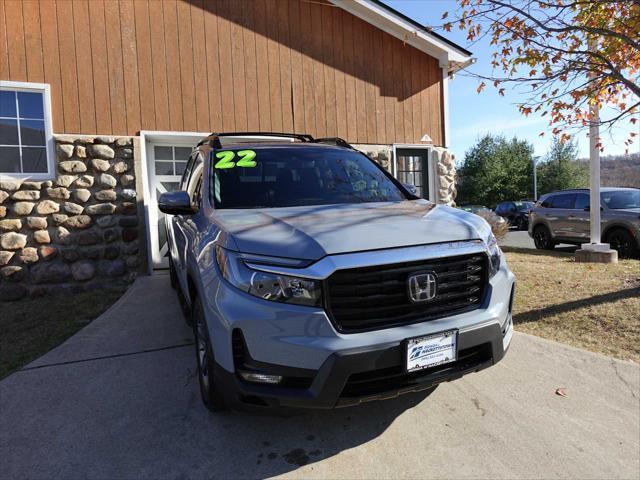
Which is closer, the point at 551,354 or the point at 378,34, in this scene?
the point at 551,354

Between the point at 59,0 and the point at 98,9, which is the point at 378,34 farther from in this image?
the point at 59,0

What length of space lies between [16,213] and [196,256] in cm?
516

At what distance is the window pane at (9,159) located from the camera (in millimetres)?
6453

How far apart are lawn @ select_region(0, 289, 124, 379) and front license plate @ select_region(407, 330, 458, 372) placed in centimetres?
349

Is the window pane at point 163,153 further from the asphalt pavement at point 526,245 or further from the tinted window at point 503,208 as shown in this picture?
the tinted window at point 503,208

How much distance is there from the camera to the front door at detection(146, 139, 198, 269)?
7439 millimetres

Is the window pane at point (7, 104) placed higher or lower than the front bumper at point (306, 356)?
higher

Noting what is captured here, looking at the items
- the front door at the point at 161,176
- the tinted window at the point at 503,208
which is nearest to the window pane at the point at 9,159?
the front door at the point at 161,176

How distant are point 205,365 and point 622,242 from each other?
10.7 m

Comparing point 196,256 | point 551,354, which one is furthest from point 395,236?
point 551,354

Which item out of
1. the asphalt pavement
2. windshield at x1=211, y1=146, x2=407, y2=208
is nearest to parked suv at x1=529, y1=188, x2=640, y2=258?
the asphalt pavement

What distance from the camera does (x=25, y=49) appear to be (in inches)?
253

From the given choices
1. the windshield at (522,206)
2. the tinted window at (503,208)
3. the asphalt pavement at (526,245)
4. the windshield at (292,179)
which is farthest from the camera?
the tinted window at (503,208)

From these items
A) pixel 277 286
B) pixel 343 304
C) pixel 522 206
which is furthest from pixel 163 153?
pixel 522 206
